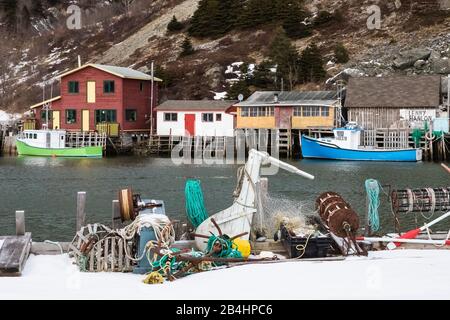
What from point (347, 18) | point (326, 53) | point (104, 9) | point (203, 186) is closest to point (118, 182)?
point (203, 186)

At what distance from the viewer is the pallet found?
11.2 meters

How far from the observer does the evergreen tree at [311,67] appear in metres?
62.4

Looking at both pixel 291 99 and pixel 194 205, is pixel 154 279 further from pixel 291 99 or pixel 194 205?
pixel 291 99

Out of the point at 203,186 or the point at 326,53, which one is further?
the point at 326,53

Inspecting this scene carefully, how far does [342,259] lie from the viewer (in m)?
12.2

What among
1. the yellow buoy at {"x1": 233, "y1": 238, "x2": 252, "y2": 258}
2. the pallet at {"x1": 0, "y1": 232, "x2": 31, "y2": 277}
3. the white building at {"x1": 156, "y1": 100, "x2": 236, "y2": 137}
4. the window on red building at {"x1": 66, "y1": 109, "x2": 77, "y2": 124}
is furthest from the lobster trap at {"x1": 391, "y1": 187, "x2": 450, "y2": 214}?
the window on red building at {"x1": 66, "y1": 109, "x2": 77, "y2": 124}

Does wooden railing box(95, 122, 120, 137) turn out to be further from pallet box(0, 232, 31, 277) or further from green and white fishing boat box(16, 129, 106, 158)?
pallet box(0, 232, 31, 277)

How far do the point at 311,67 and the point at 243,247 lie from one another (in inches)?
2047

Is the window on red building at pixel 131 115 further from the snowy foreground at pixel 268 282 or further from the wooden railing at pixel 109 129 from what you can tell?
the snowy foreground at pixel 268 282

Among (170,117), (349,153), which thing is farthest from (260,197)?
(170,117)

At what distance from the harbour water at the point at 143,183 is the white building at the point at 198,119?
5.66 metres

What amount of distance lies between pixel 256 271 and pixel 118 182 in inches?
930

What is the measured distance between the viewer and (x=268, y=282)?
10.9m

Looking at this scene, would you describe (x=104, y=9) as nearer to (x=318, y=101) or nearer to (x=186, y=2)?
(x=186, y=2)
